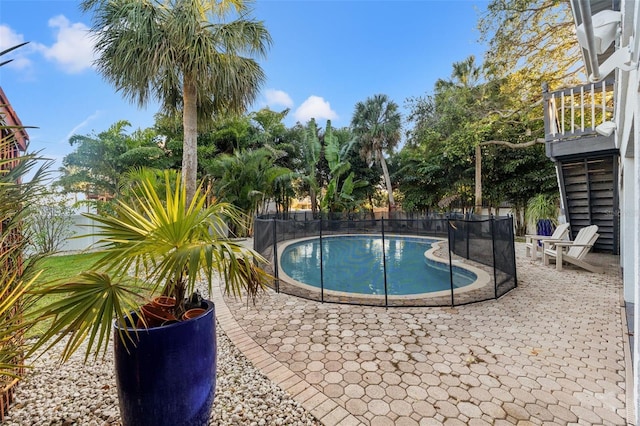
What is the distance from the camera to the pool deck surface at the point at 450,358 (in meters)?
2.32

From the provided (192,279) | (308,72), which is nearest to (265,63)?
(192,279)

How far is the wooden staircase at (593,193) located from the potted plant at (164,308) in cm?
948

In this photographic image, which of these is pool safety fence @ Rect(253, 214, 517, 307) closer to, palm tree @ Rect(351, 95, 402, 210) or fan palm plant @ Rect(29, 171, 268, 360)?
fan palm plant @ Rect(29, 171, 268, 360)

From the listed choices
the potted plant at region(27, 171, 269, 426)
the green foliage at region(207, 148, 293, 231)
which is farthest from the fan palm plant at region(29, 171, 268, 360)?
the green foliage at region(207, 148, 293, 231)

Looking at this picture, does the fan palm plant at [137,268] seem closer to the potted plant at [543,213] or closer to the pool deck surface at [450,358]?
the pool deck surface at [450,358]

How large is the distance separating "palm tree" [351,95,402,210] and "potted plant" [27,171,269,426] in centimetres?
2006

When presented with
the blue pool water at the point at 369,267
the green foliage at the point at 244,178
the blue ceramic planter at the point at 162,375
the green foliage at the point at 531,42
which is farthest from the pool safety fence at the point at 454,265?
the green foliage at the point at 531,42

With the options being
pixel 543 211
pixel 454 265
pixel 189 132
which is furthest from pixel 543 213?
pixel 189 132

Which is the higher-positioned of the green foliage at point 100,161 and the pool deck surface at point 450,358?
the green foliage at point 100,161

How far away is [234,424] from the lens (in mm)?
2209

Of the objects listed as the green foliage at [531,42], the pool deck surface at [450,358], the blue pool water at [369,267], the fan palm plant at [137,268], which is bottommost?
the blue pool water at [369,267]

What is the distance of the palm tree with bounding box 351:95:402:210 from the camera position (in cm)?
2052

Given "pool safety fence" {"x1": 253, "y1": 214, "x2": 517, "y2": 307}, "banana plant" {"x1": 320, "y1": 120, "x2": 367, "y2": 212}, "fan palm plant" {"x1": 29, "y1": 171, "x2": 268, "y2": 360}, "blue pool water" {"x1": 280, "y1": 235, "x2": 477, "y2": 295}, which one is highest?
"banana plant" {"x1": 320, "y1": 120, "x2": 367, "y2": 212}

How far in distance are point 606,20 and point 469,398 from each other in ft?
11.4
